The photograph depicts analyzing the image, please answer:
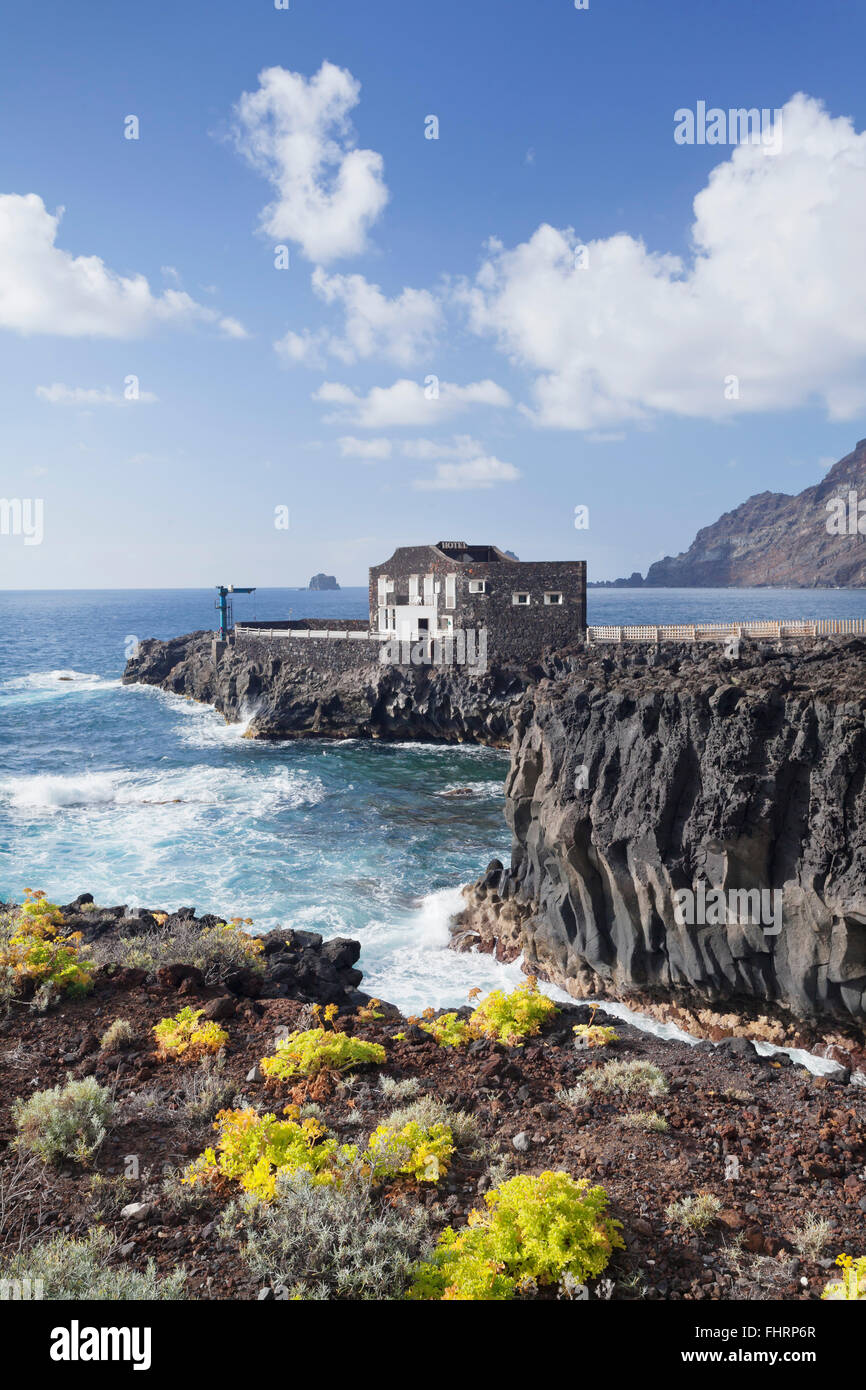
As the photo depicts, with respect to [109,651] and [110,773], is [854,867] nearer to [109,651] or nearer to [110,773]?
[110,773]

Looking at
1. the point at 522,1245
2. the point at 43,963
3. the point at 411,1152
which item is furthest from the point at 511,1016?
the point at 43,963

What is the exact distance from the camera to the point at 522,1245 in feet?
18.7

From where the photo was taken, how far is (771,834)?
50.0ft

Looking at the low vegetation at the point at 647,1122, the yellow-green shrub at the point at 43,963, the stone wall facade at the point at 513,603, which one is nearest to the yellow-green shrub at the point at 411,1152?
the low vegetation at the point at 647,1122

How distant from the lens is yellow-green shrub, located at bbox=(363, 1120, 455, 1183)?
6.82 metres

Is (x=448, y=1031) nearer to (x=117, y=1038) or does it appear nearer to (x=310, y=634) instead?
(x=117, y=1038)

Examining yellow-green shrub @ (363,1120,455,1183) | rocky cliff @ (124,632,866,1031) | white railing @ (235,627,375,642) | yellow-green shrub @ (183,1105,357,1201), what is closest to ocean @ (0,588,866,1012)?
rocky cliff @ (124,632,866,1031)

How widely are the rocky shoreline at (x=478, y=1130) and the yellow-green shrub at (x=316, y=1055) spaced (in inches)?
7.6

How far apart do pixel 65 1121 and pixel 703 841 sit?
1269 centimetres

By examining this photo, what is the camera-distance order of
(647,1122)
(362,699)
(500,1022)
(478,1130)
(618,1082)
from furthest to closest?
(362,699) → (500,1022) → (618,1082) → (647,1122) → (478,1130)

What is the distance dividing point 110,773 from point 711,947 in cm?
3179

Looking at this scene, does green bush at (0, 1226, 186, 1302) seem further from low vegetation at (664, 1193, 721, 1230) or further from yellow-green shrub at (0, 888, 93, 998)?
yellow-green shrub at (0, 888, 93, 998)

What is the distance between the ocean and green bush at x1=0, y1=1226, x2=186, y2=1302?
37.2 feet

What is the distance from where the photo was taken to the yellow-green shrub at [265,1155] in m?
6.43
